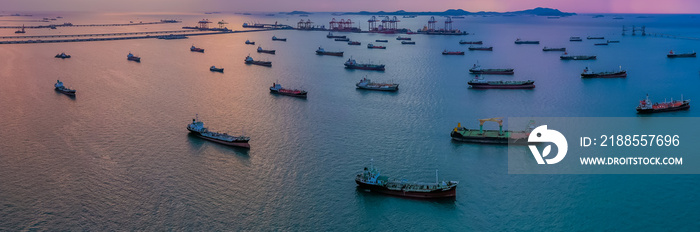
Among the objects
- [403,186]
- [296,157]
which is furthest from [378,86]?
[403,186]

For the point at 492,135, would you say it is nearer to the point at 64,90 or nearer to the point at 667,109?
the point at 667,109

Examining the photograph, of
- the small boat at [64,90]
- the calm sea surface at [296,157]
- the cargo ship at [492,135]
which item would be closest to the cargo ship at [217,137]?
the calm sea surface at [296,157]

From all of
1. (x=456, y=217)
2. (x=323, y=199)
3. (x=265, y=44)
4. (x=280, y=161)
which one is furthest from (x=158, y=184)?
(x=265, y=44)

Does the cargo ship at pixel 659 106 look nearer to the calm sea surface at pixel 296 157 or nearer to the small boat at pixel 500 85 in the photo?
the calm sea surface at pixel 296 157

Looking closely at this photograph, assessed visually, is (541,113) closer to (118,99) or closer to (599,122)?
(599,122)

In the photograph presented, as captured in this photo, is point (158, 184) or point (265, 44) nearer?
point (158, 184)

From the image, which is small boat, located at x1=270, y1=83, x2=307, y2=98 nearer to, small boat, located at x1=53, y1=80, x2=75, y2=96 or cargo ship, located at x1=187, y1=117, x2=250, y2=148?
cargo ship, located at x1=187, y1=117, x2=250, y2=148

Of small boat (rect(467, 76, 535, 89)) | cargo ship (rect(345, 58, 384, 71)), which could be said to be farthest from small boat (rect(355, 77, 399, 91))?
cargo ship (rect(345, 58, 384, 71))
